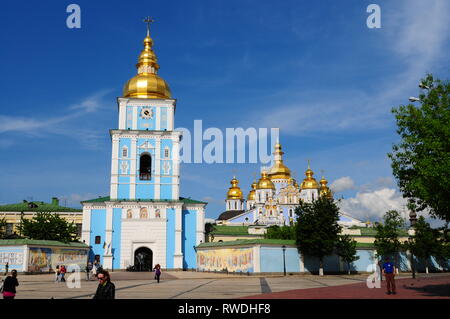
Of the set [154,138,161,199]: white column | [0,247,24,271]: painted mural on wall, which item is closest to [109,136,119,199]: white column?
[154,138,161,199]: white column

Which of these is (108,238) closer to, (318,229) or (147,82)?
(147,82)

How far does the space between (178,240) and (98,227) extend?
8.27m

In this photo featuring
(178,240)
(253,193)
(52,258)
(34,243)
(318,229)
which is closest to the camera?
(318,229)

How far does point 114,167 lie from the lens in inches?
1828

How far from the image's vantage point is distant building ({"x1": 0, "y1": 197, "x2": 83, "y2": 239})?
5459 centimetres

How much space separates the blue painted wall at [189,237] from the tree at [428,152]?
29.7 m

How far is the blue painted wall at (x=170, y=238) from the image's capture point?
45.0 m

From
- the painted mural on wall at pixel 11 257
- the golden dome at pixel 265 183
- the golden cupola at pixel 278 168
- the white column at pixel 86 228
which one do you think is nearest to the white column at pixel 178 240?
the white column at pixel 86 228

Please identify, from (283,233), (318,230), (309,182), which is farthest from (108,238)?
(309,182)

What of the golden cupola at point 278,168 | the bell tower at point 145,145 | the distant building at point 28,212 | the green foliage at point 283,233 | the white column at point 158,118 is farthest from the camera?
the golden cupola at point 278,168

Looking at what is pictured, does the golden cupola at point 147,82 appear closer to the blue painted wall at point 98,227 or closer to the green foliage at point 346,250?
the blue painted wall at point 98,227

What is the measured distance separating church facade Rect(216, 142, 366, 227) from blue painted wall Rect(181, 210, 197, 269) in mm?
30164
